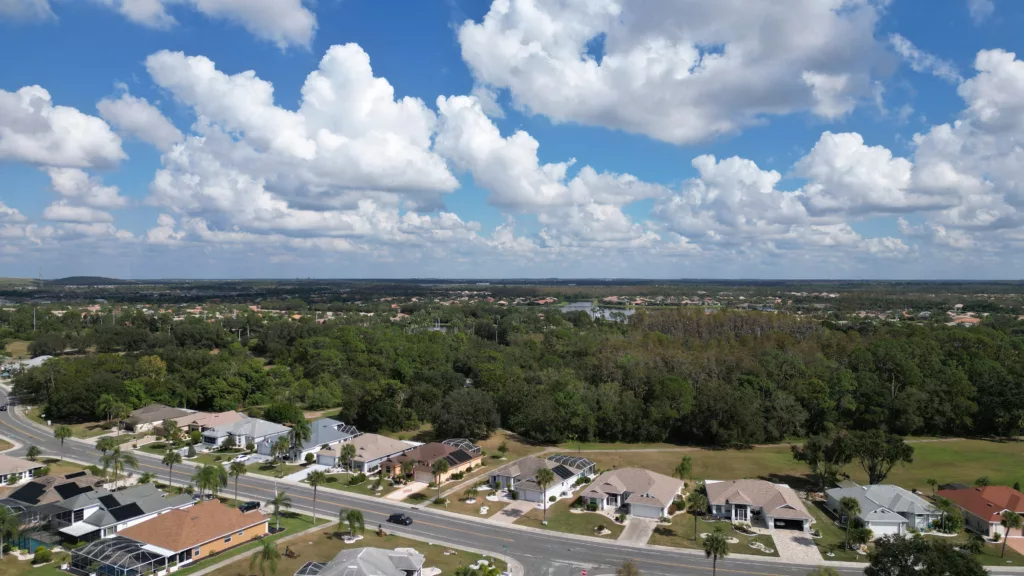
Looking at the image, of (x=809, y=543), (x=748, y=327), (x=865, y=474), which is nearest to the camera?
(x=809, y=543)

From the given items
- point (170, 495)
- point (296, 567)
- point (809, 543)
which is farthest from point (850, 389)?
point (170, 495)

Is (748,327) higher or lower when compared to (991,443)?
higher

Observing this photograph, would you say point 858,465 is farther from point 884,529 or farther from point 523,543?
point 523,543

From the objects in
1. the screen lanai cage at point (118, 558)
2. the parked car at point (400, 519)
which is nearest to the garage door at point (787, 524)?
the parked car at point (400, 519)

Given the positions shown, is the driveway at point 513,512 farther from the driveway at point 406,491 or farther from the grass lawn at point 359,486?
the grass lawn at point 359,486

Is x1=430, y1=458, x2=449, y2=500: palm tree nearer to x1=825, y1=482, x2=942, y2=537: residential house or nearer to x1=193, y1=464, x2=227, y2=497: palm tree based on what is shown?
x1=193, y1=464, x2=227, y2=497: palm tree

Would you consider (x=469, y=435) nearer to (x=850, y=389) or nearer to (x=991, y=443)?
(x=850, y=389)

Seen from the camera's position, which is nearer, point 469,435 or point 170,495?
point 170,495
